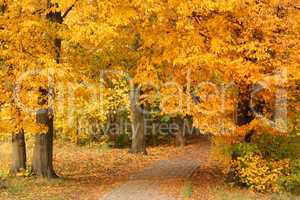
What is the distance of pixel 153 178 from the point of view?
1970 cm

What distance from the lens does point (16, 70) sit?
14.2 metres

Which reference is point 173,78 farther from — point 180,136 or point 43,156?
point 180,136

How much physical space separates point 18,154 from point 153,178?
18.4 feet

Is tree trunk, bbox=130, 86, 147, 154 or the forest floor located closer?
the forest floor

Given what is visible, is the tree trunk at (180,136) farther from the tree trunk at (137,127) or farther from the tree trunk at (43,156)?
the tree trunk at (43,156)

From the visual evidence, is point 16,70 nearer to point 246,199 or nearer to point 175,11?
point 175,11

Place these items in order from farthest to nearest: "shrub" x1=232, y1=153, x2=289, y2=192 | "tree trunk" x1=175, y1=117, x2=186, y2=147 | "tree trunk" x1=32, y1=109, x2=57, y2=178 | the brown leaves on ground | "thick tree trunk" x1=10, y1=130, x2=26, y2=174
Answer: "tree trunk" x1=175, y1=117, x2=186, y2=147 → "thick tree trunk" x1=10, y1=130, x2=26, y2=174 → "tree trunk" x1=32, y1=109, x2=57, y2=178 → "shrub" x1=232, y1=153, x2=289, y2=192 → the brown leaves on ground

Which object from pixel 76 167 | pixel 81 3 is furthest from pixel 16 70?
pixel 76 167

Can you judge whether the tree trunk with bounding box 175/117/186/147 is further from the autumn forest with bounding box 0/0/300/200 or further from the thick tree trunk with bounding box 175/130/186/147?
the autumn forest with bounding box 0/0/300/200

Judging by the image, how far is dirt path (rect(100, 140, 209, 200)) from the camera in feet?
50.8

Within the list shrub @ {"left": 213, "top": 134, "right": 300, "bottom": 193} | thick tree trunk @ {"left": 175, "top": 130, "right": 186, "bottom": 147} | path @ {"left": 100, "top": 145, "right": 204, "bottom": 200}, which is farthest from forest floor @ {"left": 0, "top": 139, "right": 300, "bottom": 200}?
thick tree trunk @ {"left": 175, "top": 130, "right": 186, "bottom": 147}

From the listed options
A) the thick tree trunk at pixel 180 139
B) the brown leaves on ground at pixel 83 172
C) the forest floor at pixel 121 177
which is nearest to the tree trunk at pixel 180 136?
the thick tree trunk at pixel 180 139

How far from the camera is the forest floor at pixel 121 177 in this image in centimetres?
1606

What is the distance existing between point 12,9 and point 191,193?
330 inches
